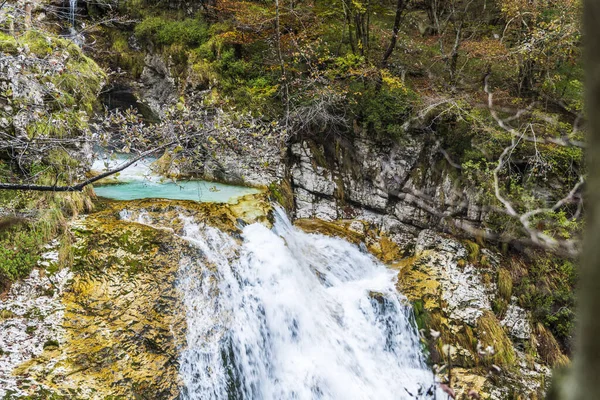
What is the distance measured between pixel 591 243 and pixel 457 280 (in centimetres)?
926

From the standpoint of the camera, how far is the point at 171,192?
889 centimetres

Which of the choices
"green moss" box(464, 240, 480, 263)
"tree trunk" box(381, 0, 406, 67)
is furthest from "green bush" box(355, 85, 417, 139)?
"green moss" box(464, 240, 480, 263)

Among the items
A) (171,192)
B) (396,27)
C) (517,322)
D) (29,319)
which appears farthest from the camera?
(396,27)

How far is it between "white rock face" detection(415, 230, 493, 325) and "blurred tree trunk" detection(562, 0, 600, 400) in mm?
8575

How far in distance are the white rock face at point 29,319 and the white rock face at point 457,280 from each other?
7.42 metres

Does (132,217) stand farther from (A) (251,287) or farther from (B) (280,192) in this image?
(B) (280,192)

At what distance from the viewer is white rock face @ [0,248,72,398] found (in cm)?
434

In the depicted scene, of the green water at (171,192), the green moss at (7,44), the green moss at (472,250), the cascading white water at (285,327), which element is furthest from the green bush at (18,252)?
the green moss at (472,250)

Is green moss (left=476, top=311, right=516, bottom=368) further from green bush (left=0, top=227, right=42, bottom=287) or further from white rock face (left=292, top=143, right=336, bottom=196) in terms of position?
green bush (left=0, top=227, right=42, bottom=287)

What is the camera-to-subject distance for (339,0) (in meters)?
11.4

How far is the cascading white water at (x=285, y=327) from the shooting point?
18.3 feet

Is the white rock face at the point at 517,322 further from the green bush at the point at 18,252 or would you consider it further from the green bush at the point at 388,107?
the green bush at the point at 18,252

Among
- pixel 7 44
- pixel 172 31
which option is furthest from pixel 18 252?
pixel 172 31

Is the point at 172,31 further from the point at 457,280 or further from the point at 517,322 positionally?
the point at 517,322
